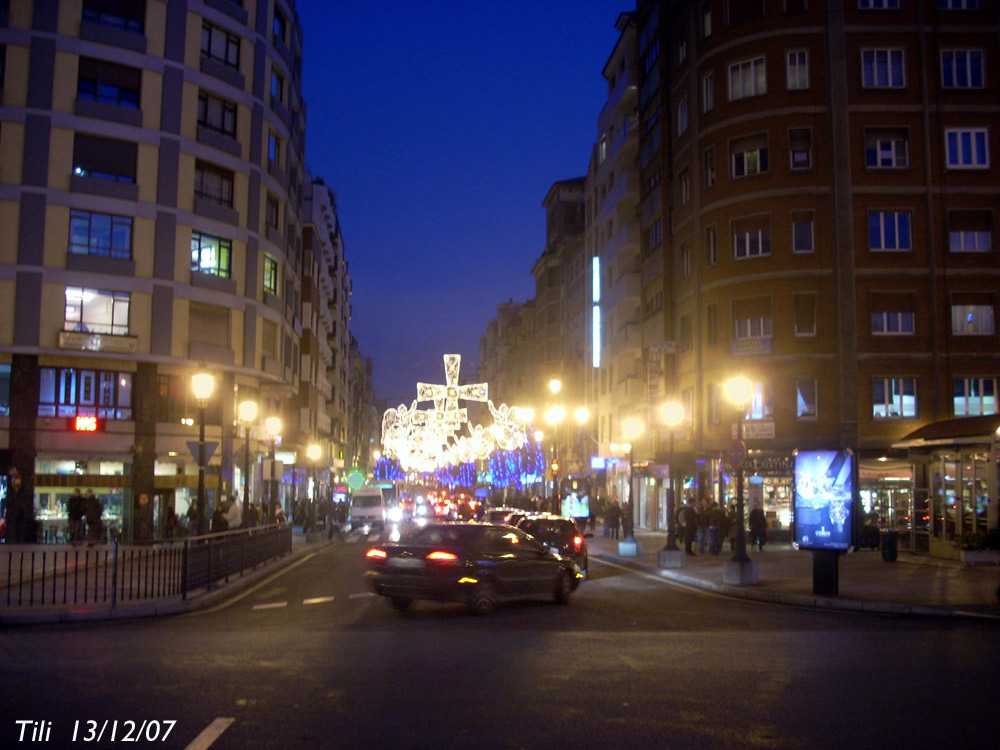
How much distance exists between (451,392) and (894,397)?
98.7ft

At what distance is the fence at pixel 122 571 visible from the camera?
1764 cm

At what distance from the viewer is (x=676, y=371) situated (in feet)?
145

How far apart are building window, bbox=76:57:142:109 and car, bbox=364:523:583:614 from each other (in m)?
26.6

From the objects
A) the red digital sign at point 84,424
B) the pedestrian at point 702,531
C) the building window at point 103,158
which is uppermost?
the building window at point 103,158

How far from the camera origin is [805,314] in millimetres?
37719

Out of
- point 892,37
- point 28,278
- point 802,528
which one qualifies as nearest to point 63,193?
point 28,278

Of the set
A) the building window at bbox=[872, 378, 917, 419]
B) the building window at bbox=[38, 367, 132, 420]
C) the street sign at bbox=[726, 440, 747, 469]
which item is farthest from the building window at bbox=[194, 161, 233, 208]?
the building window at bbox=[872, 378, 917, 419]

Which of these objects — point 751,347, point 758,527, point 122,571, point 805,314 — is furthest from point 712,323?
point 122,571

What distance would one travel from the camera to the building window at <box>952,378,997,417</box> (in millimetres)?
36906

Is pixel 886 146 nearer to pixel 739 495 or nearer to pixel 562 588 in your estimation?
pixel 739 495

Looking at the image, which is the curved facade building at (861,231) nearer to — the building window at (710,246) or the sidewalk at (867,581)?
the building window at (710,246)

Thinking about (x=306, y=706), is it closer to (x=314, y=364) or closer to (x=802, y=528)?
(x=802, y=528)

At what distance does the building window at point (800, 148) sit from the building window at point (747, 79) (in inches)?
82.0

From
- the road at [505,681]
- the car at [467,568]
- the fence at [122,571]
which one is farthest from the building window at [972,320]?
the fence at [122,571]
